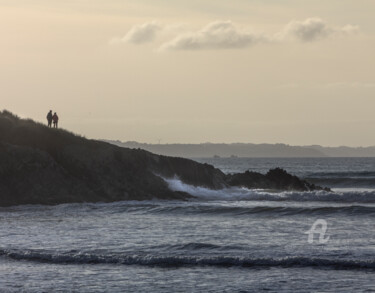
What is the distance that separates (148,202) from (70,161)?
5.78m

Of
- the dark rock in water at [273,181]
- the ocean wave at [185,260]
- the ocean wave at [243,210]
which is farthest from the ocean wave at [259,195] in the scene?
the ocean wave at [185,260]

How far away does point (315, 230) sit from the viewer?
1382 inches

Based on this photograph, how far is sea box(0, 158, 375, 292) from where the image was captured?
22625 mm

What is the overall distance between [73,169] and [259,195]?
14.5m

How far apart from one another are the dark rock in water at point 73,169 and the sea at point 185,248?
208 cm

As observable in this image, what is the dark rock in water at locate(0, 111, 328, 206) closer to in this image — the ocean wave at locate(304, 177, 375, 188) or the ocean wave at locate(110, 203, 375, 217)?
the ocean wave at locate(110, 203, 375, 217)

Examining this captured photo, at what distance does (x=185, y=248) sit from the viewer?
1137 inches

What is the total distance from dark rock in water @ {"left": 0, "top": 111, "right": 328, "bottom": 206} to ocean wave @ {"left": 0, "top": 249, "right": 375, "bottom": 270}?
19053mm

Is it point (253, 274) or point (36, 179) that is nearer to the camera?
point (253, 274)

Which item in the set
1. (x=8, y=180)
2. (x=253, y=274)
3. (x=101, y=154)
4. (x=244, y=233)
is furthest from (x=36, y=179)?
(x=253, y=274)

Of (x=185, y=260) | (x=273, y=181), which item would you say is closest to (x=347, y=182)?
(x=273, y=181)

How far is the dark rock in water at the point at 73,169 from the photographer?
47.2m

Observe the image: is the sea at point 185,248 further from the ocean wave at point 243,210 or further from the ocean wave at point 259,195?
the ocean wave at point 259,195

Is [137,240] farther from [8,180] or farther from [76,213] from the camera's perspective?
[8,180]
